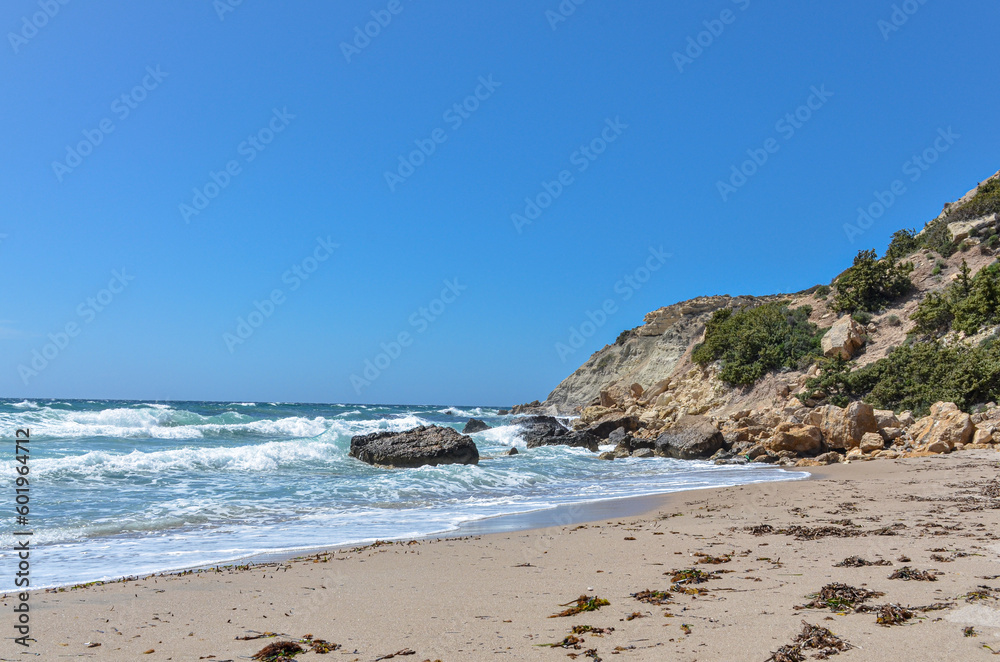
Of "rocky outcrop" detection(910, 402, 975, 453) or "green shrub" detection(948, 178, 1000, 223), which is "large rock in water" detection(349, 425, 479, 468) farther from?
"green shrub" detection(948, 178, 1000, 223)

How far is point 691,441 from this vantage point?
20.8m

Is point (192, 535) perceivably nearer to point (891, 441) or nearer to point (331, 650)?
point (331, 650)

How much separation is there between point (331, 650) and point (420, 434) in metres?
14.6

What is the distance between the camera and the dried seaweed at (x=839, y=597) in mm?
3932

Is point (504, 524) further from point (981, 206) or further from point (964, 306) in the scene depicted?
point (981, 206)

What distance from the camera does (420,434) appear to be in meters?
18.1

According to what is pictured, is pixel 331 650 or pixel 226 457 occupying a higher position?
pixel 226 457

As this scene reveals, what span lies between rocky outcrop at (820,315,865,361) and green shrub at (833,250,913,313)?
8.96 feet

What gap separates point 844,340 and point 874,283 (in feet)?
16.1

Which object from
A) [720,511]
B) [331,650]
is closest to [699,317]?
[720,511]

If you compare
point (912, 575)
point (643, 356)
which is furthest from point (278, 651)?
point (643, 356)

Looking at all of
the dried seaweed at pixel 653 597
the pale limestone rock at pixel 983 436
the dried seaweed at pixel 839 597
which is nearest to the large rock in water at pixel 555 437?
the pale limestone rock at pixel 983 436

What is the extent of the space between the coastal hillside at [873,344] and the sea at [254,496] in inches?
277

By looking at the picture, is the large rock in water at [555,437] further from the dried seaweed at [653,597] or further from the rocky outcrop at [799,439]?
the dried seaweed at [653,597]
